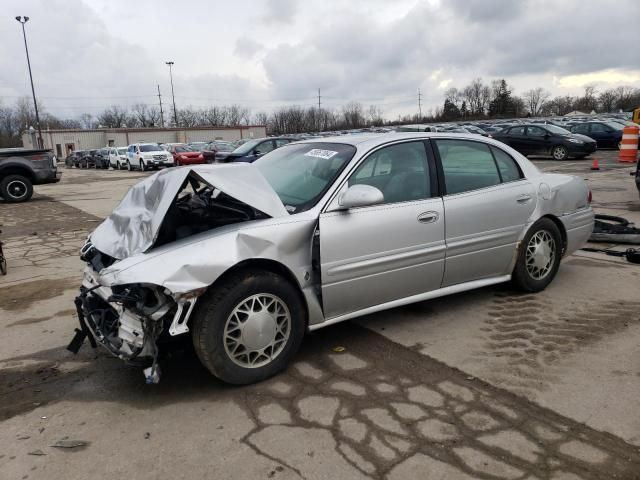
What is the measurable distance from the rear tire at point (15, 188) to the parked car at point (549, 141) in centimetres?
1847

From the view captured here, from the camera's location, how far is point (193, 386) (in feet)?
11.3

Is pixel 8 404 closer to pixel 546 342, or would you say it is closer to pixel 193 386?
pixel 193 386

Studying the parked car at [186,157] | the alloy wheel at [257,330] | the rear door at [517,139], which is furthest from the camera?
the parked car at [186,157]

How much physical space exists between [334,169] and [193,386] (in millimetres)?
1823

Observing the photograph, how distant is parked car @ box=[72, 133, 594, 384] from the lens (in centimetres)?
314

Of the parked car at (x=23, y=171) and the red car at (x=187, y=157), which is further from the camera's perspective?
the red car at (x=187, y=157)

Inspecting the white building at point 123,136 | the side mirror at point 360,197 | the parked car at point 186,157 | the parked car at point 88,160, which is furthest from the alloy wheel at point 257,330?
the white building at point 123,136

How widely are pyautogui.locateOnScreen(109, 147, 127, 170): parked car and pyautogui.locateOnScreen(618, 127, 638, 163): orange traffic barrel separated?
29.8 metres

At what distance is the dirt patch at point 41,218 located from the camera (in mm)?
10430

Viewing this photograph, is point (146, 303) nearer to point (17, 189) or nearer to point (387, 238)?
point (387, 238)

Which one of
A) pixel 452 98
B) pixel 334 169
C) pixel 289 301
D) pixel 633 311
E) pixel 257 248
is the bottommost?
pixel 633 311

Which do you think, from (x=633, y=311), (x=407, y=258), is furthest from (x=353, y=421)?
(x=633, y=311)

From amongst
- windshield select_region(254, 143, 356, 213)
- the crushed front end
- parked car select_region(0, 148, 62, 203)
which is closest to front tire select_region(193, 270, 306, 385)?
the crushed front end

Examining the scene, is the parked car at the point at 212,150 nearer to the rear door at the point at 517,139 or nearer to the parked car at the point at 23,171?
the parked car at the point at 23,171
